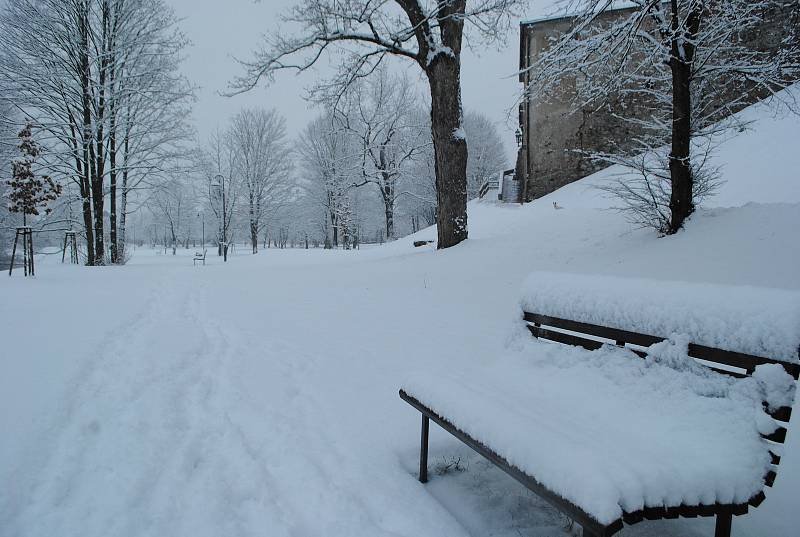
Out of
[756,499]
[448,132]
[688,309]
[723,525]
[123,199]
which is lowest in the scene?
[723,525]

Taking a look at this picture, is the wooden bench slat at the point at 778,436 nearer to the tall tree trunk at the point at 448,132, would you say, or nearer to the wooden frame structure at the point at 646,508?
the wooden frame structure at the point at 646,508

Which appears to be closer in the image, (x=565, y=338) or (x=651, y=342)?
(x=651, y=342)

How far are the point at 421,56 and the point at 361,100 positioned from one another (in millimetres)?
18056

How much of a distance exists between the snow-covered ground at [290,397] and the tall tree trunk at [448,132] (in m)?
1.91

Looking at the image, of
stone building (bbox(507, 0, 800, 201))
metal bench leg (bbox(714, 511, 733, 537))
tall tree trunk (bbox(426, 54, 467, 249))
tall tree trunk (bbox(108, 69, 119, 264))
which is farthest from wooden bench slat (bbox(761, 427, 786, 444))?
tall tree trunk (bbox(108, 69, 119, 264))

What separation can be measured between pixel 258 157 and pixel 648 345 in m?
32.6

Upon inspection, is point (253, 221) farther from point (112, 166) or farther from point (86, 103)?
A: point (86, 103)

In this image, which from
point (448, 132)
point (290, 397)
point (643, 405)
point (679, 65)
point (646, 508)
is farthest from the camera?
point (448, 132)

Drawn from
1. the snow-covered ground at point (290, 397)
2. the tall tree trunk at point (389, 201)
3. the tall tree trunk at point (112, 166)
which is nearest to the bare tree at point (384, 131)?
the tall tree trunk at point (389, 201)

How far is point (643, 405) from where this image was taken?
6.33 feet

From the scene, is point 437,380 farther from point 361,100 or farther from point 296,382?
point 361,100

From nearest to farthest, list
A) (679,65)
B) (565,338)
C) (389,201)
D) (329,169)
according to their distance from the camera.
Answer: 1. (565,338)
2. (679,65)
3. (389,201)
4. (329,169)

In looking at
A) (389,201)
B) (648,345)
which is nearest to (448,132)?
(648,345)

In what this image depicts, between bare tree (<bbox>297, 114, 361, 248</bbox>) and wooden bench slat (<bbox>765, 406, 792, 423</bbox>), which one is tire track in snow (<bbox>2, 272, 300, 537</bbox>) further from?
bare tree (<bbox>297, 114, 361, 248</bbox>)
